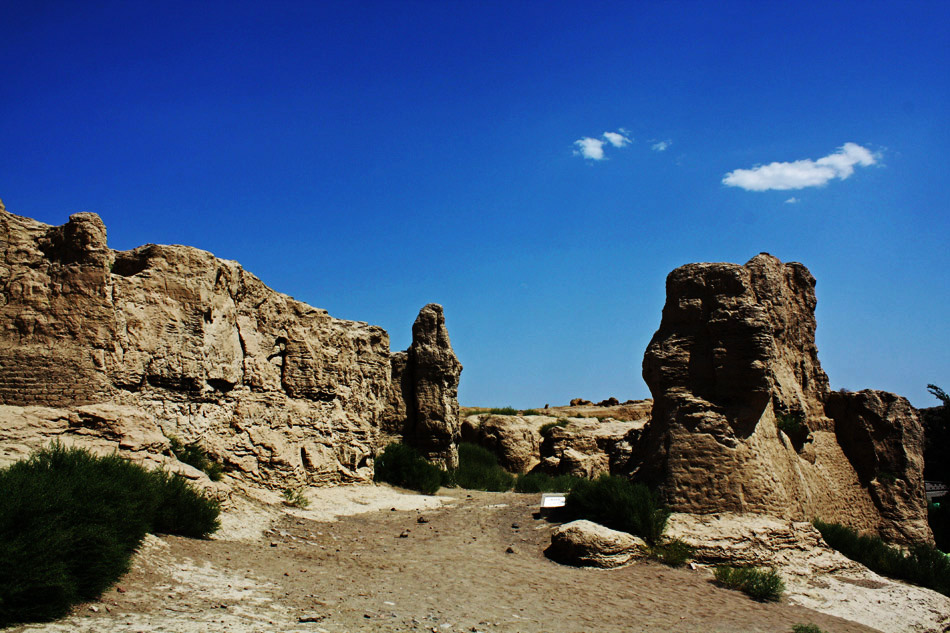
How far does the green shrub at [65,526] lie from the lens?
14.6ft

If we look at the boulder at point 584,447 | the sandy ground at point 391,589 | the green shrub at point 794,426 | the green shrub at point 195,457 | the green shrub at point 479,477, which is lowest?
the sandy ground at point 391,589

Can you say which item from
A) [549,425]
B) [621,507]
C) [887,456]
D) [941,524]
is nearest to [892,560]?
[887,456]

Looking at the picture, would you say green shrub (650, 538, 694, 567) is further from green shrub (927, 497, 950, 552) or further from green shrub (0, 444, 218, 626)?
green shrub (927, 497, 950, 552)

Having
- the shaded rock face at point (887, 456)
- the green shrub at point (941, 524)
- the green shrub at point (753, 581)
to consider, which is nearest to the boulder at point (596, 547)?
the green shrub at point (753, 581)

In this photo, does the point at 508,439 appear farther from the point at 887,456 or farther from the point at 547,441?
the point at 887,456

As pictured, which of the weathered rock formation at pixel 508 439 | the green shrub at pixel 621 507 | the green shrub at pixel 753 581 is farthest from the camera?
the weathered rock formation at pixel 508 439

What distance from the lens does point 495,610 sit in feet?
20.9

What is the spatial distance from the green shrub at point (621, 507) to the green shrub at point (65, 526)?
19.7 feet

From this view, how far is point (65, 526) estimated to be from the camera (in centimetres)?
510

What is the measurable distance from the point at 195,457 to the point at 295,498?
2.22 m

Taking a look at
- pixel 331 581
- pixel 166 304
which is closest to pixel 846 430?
pixel 331 581

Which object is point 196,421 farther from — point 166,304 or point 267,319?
point 267,319

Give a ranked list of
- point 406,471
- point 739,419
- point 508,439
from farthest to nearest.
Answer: point 508,439
point 406,471
point 739,419

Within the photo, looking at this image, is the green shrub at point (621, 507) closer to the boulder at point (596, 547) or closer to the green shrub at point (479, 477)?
the boulder at point (596, 547)
